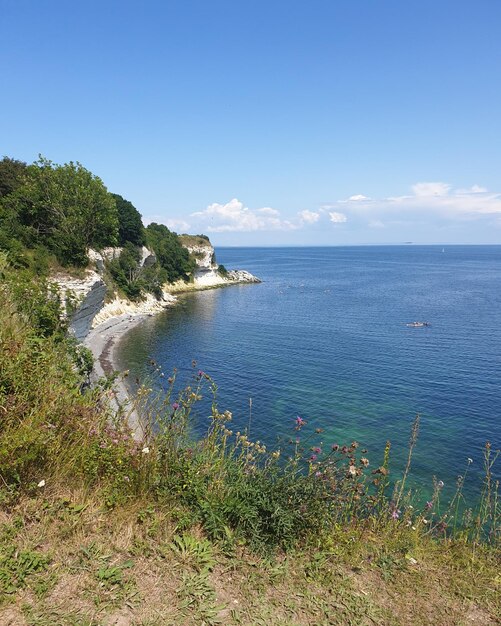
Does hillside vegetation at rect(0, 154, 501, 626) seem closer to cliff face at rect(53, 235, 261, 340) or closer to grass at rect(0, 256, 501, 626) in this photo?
grass at rect(0, 256, 501, 626)

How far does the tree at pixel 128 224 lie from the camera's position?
224 feet

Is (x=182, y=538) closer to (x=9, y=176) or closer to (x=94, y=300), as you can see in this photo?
(x=94, y=300)

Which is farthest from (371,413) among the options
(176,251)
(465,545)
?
(176,251)

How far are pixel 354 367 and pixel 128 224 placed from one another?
163 feet

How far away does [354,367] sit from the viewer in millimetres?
36938

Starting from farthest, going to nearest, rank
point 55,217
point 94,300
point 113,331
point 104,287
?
1. point 113,331
2. point 55,217
3. point 104,287
4. point 94,300

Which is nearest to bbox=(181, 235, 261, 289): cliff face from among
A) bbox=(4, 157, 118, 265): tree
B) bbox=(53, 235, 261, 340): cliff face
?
bbox=(53, 235, 261, 340): cliff face

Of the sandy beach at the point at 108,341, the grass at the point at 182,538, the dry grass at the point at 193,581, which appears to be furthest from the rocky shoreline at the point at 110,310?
the dry grass at the point at 193,581

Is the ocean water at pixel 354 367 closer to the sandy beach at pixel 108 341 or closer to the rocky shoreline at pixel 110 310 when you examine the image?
the sandy beach at pixel 108 341

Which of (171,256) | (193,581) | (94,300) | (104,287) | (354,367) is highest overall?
(171,256)

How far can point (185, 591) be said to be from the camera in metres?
4.00

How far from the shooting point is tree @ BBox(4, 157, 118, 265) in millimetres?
40772

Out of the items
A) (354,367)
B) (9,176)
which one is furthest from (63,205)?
(354,367)

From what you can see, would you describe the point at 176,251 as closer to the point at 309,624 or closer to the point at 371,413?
the point at 371,413
